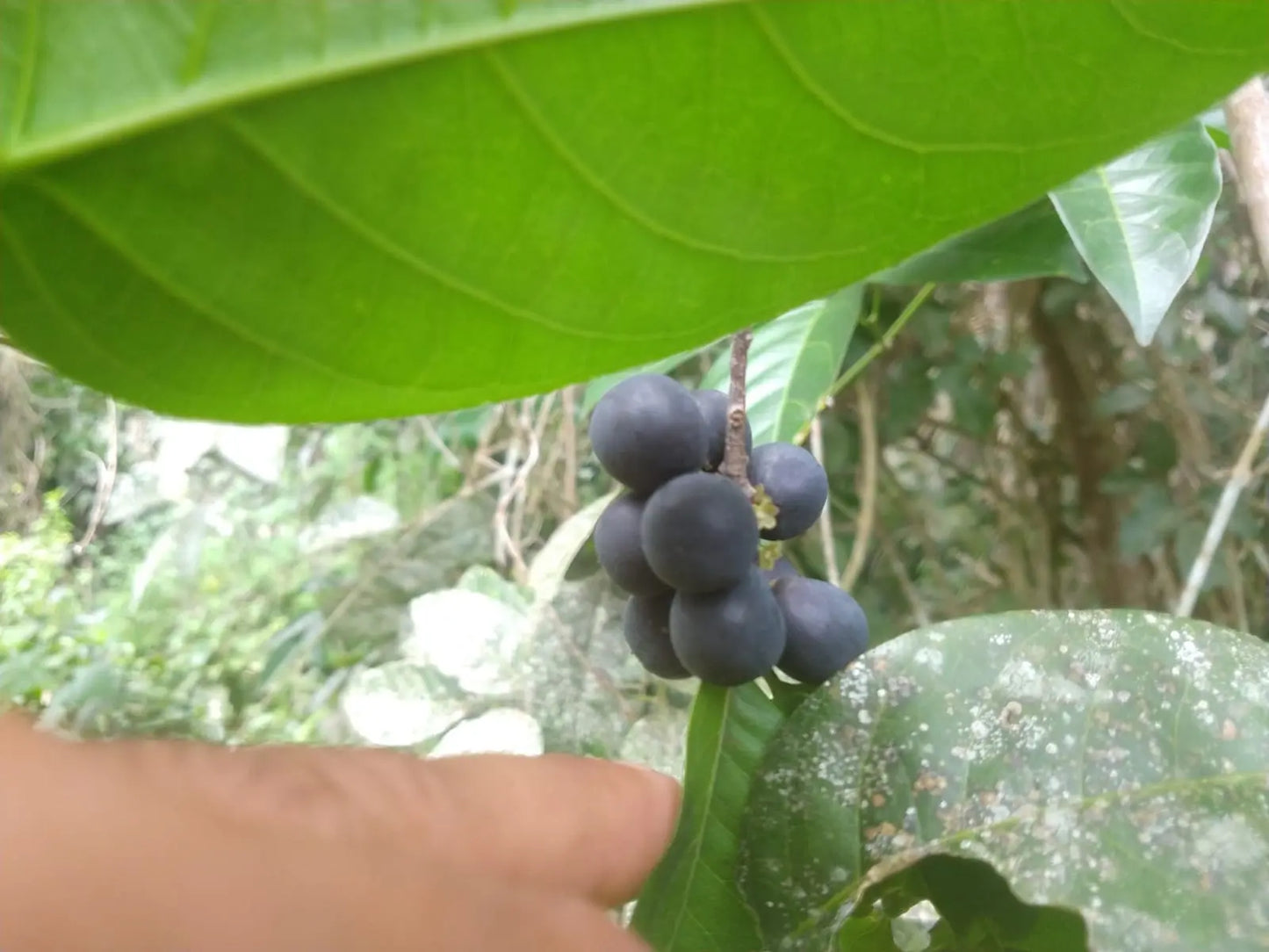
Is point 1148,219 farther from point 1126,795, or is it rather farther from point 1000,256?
point 1126,795

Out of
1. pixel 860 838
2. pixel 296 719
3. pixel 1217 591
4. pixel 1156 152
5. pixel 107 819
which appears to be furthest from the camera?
pixel 296 719

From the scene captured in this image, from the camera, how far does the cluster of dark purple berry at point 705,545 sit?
16.8 inches

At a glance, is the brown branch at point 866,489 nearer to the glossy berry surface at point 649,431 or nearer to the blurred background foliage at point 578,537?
the blurred background foliage at point 578,537

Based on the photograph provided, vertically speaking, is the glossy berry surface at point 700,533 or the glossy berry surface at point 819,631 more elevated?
the glossy berry surface at point 700,533

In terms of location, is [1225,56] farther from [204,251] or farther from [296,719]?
[296,719]

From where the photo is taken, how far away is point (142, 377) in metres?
0.26

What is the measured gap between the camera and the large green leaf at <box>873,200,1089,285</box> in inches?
26.5

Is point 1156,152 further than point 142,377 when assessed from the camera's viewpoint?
Yes

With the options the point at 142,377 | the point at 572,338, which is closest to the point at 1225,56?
the point at 572,338

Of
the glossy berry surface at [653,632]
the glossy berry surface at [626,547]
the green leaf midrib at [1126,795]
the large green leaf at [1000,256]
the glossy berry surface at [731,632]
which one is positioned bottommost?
the green leaf midrib at [1126,795]

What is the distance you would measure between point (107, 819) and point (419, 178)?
0.50 ft

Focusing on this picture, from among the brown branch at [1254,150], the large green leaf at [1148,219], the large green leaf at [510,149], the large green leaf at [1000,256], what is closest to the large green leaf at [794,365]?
the large green leaf at [1000,256]

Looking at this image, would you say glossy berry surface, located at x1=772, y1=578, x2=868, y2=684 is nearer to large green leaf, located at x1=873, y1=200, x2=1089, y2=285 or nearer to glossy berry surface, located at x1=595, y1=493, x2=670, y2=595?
glossy berry surface, located at x1=595, y1=493, x2=670, y2=595

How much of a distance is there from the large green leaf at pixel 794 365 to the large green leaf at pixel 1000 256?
6cm
